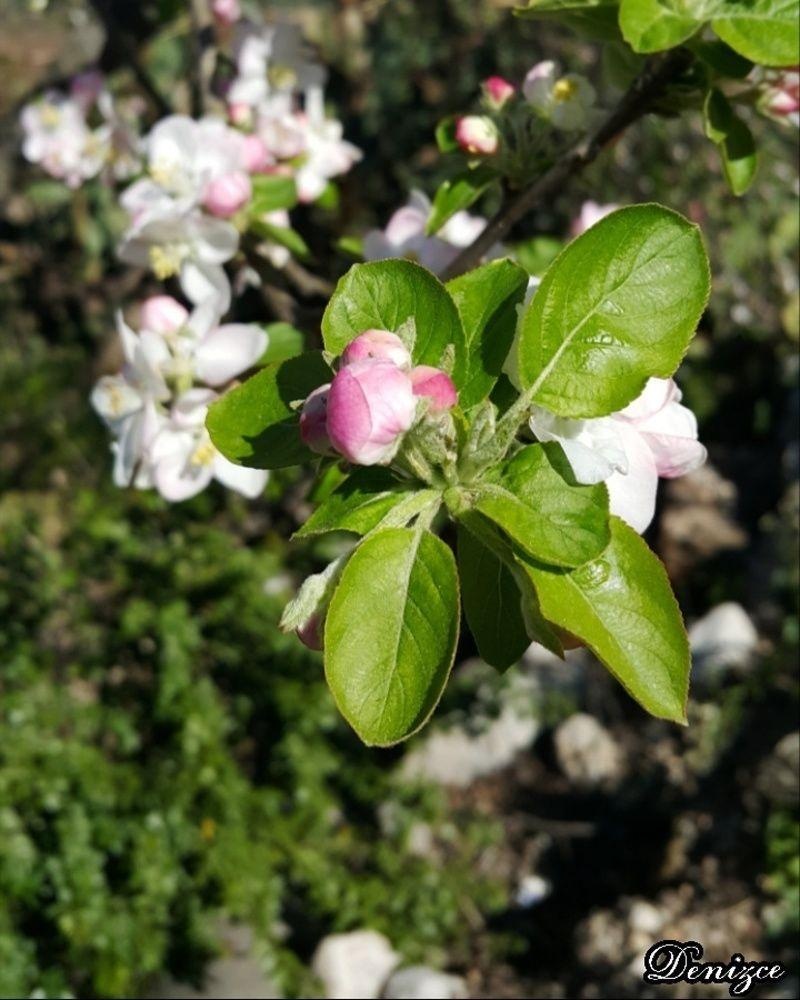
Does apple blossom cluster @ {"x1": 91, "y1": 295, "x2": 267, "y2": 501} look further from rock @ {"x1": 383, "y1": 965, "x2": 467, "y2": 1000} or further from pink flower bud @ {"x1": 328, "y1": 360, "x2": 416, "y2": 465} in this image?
rock @ {"x1": 383, "y1": 965, "x2": 467, "y2": 1000}

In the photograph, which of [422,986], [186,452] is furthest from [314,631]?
[422,986]

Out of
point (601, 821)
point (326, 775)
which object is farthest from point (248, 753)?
point (601, 821)

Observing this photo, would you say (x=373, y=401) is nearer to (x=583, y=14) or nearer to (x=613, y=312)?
(x=613, y=312)

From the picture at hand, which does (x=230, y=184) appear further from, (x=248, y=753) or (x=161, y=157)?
(x=248, y=753)

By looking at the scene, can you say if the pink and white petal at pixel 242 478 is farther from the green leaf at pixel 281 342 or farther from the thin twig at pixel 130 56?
the thin twig at pixel 130 56

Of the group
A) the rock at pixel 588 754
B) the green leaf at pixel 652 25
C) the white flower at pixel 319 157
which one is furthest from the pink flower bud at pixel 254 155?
the rock at pixel 588 754

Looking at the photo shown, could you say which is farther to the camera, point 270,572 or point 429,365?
point 270,572
